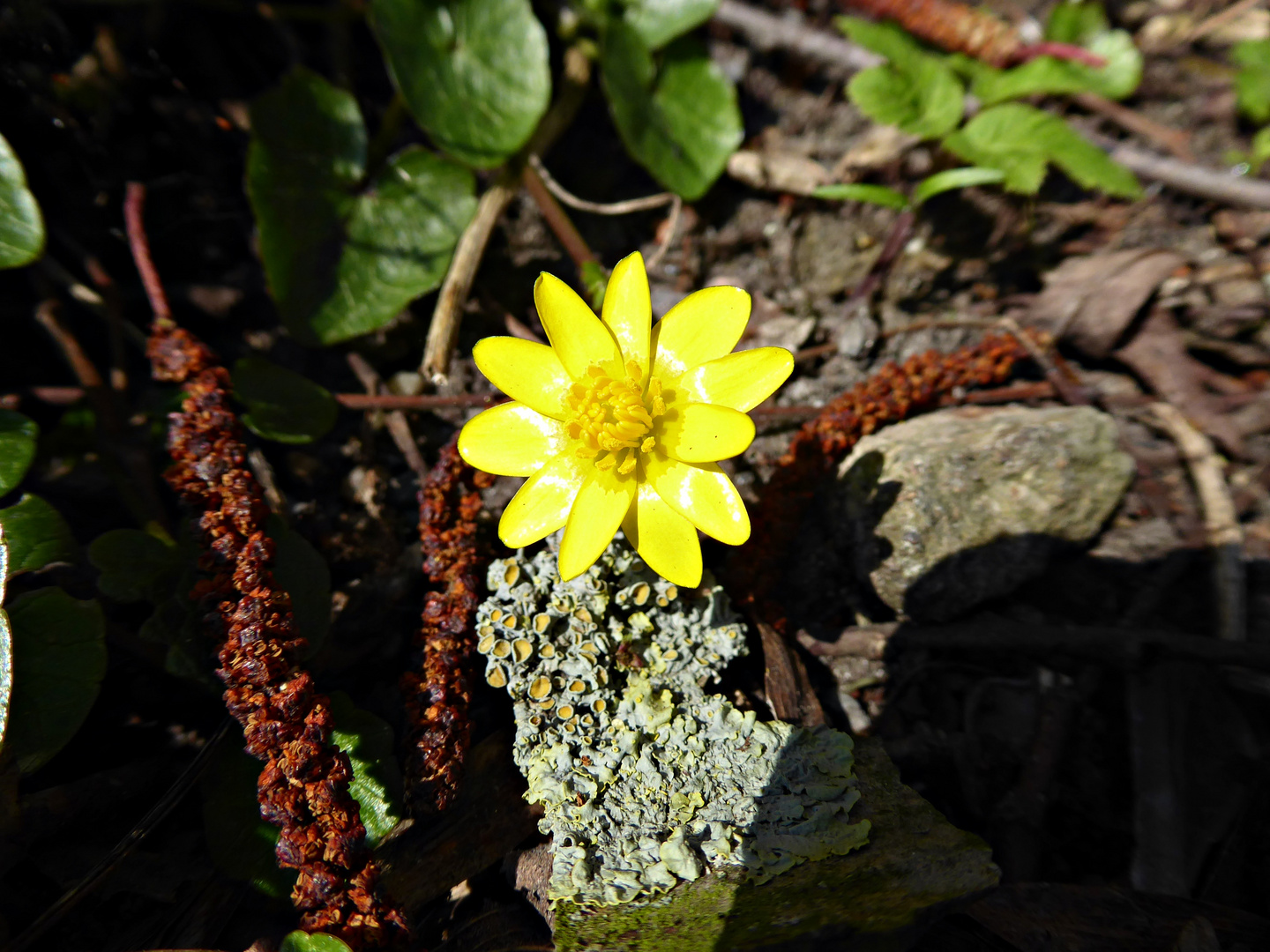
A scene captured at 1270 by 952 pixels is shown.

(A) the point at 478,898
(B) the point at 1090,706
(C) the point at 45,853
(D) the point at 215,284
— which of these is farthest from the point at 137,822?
(B) the point at 1090,706

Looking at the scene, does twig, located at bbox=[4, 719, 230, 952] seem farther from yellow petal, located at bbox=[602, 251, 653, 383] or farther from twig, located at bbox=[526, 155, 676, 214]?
twig, located at bbox=[526, 155, 676, 214]

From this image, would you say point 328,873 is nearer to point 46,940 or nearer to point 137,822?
point 137,822

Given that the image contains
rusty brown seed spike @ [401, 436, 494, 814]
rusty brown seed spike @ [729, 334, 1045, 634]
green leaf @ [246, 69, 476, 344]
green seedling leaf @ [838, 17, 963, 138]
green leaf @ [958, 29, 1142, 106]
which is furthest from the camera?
green leaf @ [958, 29, 1142, 106]

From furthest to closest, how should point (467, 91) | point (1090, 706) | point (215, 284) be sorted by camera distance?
point (215, 284) < point (467, 91) < point (1090, 706)

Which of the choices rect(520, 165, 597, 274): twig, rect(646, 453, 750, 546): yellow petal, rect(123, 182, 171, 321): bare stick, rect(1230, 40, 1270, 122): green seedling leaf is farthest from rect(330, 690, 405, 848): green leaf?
rect(1230, 40, 1270, 122): green seedling leaf

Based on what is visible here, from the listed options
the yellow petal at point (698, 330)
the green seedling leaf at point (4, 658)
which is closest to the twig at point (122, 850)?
the green seedling leaf at point (4, 658)

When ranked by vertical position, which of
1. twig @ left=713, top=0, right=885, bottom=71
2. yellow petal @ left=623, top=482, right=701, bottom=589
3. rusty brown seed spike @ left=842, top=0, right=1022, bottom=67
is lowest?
yellow petal @ left=623, top=482, right=701, bottom=589

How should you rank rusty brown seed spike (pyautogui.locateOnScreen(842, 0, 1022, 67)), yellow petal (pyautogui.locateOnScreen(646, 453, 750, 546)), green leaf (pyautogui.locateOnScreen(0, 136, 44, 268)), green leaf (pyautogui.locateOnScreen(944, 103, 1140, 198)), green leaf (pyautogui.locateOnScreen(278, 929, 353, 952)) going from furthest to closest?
rusty brown seed spike (pyautogui.locateOnScreen(842, 0, 1022, 67)), green leaf (pyautogui.locateOnScreen(944, 103, 1140, 198)), green leaf (pyautogui.locateOnScreen(0, 136, 44, 268)), yellow petal (pyautogui.locateOnScreen(646, 453, 750, 546)), green leaf (pyautogui.locateOnScreen(278, 929, 353, 952))
